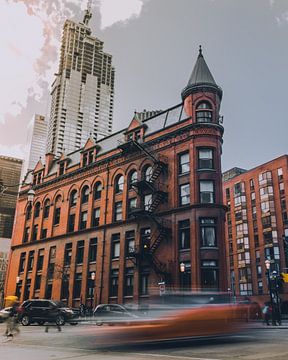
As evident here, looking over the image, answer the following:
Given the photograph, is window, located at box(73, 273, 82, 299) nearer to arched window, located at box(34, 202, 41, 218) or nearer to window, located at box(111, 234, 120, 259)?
window, located at box(111, 234, 120, 259)

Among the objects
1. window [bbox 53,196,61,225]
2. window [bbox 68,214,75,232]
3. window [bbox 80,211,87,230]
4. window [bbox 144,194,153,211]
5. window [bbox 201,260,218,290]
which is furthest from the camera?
window [bbox 53,196,61,225]

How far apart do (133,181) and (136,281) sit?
34.6ft

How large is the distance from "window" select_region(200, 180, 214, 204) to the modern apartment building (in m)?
50.4

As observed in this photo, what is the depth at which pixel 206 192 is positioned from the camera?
3366 cm

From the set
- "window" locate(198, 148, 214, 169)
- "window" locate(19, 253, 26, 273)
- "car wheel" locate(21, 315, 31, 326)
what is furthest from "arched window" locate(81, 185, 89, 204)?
"car wheel" locate(21, 315, 31, 326)

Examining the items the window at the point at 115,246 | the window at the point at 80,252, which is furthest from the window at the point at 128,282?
the window at the point at 80,252

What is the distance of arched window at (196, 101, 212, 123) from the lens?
35812 mm

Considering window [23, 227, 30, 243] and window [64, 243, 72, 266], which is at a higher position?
window [23, 227, 30, 243]

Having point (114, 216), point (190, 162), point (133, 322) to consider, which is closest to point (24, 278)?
point (114, 216)

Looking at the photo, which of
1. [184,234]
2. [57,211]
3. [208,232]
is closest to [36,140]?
[57,211]

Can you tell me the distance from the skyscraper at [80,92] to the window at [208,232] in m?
96.3

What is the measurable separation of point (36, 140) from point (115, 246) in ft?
409

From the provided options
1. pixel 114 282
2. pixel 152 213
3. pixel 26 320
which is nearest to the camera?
pixel 26 320

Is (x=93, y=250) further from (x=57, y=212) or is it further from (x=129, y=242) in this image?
(x=57, y=212)
